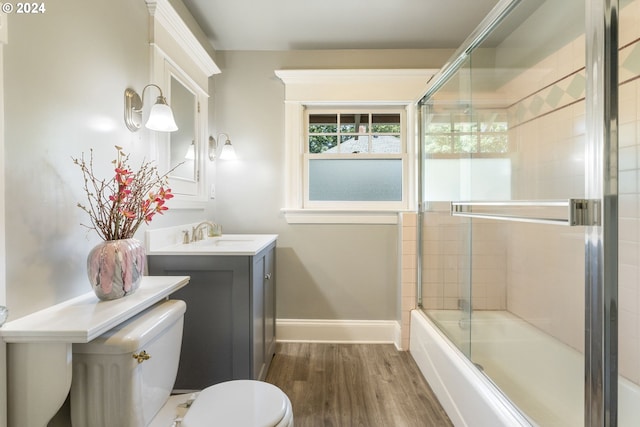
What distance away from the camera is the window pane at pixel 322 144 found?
8.22ft

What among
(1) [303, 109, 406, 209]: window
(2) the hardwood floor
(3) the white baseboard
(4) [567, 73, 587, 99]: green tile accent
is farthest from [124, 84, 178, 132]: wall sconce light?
(4) [567, 73, 587, 99]: green tile accent

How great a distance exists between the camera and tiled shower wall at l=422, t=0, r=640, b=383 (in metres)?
1.15

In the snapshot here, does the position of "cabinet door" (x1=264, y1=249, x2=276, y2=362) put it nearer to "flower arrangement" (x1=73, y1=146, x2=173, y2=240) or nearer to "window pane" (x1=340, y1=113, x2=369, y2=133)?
"flower arrangement" (x1=73, y1=146, x2=173, y2=240)

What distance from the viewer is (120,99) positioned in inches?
51.8

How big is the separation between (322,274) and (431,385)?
1056 millimetres

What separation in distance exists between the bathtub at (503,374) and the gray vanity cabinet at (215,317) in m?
1.05

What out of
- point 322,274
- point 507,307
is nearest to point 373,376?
point 322,274

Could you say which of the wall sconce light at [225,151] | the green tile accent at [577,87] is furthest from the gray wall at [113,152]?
the green tile accent at [577,87]

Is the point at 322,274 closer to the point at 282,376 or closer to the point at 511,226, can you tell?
the point at 282,376

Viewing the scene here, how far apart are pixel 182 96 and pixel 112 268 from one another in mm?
1294

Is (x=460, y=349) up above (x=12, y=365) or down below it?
below

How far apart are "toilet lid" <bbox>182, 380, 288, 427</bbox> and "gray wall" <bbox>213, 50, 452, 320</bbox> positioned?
4.49 ft

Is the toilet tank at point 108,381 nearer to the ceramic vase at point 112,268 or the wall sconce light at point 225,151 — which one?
the ceramic vase at point 112,268

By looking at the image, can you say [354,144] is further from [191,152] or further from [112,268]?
[112,268]
